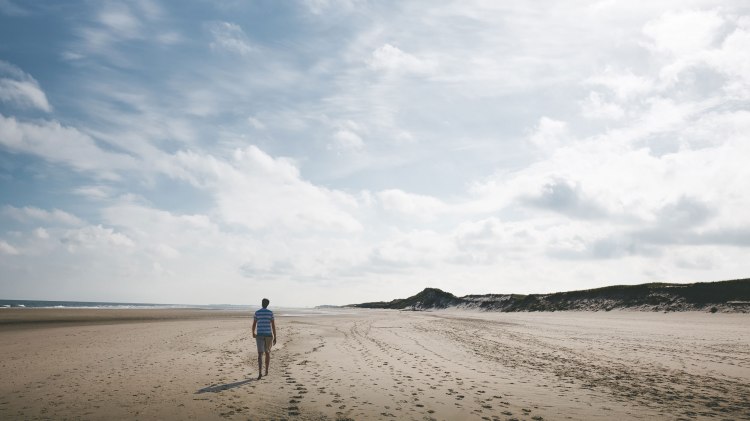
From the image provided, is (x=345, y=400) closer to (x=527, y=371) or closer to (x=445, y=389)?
(x=445, y=389)

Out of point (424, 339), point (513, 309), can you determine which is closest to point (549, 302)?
point (513, 309)

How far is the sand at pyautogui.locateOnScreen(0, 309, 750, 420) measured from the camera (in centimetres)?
1041

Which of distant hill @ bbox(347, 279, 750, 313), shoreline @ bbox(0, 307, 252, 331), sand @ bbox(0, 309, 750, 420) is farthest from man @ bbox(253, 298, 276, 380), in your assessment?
distant hill @ bbox(347, 279, 750, 313)

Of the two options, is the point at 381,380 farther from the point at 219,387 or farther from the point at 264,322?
the point at 219,387

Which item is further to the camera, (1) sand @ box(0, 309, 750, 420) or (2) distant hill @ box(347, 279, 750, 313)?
(2) distant hill @ box(347, 279, 750, 313)

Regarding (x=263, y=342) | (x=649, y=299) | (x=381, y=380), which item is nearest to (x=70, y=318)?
(x=263, y=342)

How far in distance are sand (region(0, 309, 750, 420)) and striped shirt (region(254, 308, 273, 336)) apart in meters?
1.66

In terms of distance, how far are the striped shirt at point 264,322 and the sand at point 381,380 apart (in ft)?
5.44

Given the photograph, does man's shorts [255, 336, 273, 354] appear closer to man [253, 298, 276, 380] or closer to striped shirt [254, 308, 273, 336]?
man [253, 298, 276, 380]

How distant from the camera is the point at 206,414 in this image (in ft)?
33.3

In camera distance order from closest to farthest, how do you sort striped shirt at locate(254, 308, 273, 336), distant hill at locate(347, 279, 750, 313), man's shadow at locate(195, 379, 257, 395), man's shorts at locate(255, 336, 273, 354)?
man's shadow at locate(195, 379, 257, 395) < man's shorts at locate(255, 336, 273, 354) < striped shirt at locate(254, 308, 273, 336) < distant hill at locate(347, 279, 750, 313)

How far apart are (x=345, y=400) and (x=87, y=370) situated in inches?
446

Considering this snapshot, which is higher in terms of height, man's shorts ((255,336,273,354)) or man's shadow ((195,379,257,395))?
man's shorts ((255,336,273,354))

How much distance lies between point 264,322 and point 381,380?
499 centimetres
